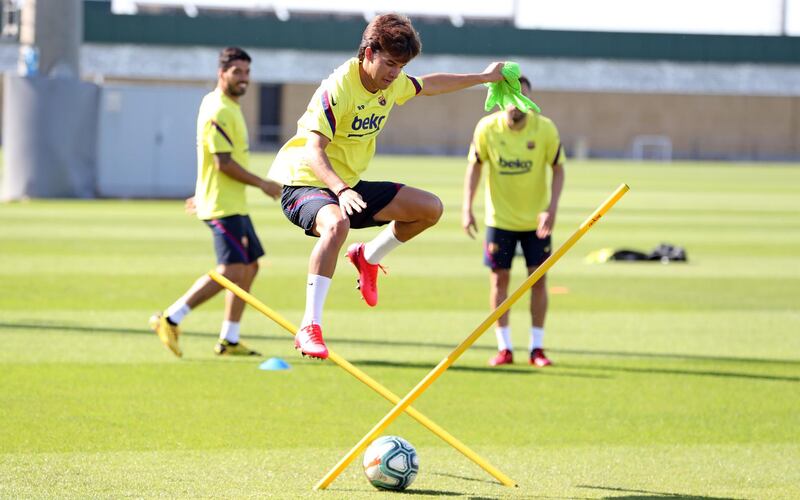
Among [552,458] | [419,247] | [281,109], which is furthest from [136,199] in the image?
[281,109]

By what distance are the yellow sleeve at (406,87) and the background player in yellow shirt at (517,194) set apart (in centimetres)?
366

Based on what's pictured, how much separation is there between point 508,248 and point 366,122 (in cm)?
430

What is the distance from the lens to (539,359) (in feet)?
36.9

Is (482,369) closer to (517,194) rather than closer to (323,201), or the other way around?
(517,194)

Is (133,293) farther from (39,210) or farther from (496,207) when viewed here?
(39,210)

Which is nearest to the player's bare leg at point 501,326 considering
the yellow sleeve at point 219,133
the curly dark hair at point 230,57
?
the yellow sleeve at point 219,133

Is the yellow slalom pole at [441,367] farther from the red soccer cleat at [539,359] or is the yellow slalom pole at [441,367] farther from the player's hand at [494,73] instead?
the red soccer cleat at [539,359]

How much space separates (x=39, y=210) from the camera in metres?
27.6

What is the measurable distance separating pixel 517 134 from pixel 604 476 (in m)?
4.40

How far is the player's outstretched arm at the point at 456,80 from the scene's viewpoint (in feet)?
25.2

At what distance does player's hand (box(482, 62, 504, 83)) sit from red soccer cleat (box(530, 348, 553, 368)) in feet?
12.9

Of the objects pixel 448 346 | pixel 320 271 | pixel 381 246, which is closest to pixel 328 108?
pixel 320 271

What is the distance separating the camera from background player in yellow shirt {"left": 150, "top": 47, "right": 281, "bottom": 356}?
36.6ft

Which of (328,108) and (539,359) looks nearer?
(328,108)
